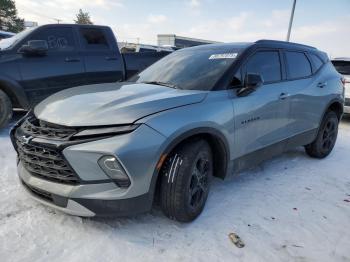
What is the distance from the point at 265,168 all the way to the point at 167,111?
7.88 ft

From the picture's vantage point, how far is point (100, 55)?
675 cm

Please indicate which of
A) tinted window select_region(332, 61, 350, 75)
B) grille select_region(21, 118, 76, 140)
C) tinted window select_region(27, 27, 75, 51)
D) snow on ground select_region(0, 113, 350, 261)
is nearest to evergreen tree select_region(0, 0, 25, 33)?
tinted window select_region(27, 27, 75, 51)

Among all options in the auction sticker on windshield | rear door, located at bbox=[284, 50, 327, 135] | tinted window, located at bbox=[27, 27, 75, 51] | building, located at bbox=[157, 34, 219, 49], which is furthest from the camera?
building, located at bbox=[157, 34, 219, 49]

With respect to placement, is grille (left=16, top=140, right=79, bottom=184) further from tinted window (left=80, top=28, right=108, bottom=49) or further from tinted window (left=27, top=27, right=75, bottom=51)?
tinted window (left=80, top=28, right=108, bottom=49)

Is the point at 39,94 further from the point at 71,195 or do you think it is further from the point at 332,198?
the point at 332,198

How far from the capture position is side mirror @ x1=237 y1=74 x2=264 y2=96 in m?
3.46

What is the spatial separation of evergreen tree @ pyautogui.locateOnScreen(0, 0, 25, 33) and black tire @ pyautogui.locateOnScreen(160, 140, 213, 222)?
1915 inches

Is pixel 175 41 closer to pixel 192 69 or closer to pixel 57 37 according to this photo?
pixel 57 37

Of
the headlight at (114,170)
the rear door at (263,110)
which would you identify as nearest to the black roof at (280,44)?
the rear door at (263,110)

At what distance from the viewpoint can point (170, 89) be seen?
3395 mm

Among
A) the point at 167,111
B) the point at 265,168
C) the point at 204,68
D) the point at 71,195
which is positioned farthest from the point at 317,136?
the point at 71,195

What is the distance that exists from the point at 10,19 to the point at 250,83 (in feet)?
173

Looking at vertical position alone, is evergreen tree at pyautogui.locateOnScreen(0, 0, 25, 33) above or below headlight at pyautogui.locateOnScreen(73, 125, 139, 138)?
below

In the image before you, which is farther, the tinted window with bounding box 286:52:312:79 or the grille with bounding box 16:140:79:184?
the tinted window with bounding box 286:52:312:79
